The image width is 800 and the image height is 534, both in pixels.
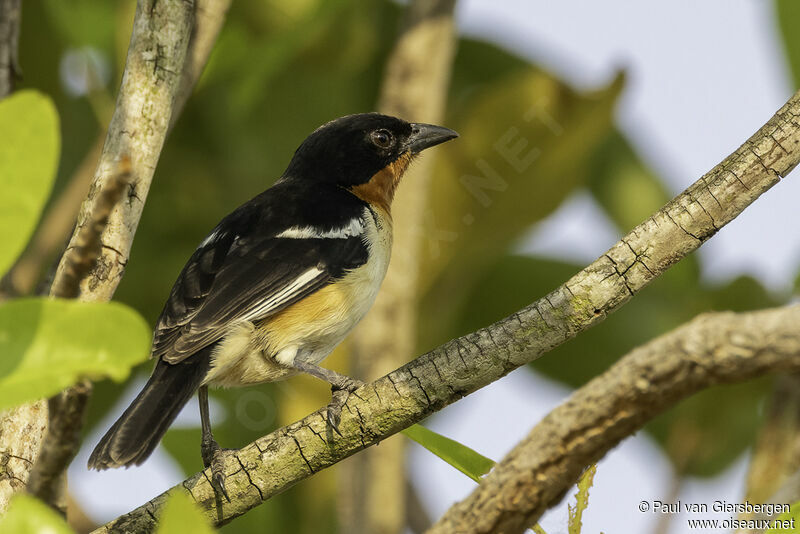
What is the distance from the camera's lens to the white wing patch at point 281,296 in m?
3.60

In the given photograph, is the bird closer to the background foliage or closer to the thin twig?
the background foliage

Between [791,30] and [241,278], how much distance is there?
2.48 metres

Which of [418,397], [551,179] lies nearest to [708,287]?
[551,179]

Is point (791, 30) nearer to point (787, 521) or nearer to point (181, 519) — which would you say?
point (787, 521)

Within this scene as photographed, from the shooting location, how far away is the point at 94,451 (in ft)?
10.0

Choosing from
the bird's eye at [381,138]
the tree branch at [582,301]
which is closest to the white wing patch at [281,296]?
the bird's eye at [381,138]

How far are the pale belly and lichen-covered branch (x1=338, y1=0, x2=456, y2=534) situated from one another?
15 cm

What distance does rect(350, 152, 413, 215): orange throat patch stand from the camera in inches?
185

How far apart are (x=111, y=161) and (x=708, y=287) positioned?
116 inches

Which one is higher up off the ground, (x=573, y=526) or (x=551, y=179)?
(x=551, y=179)

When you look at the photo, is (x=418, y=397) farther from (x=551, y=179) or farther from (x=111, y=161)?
(x=551, y=179)

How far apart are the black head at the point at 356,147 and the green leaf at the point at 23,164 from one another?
10.7 feet

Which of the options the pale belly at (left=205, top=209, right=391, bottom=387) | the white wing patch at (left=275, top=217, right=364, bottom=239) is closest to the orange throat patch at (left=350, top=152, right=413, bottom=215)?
the white wing patch at (left=275, top=217, right=364, bottom=239)

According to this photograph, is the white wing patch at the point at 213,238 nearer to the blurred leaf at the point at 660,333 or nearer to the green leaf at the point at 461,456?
the blurred leaf at the point at 660,333
